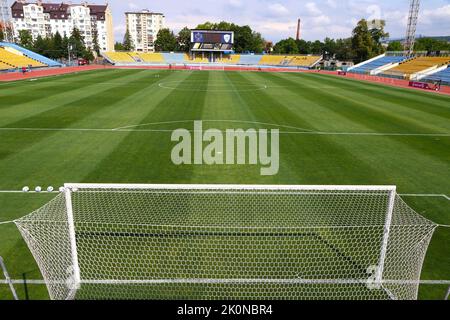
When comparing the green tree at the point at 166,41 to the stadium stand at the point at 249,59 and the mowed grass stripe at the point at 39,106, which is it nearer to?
the stadium stand at the point at 249,59

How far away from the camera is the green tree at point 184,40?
128m

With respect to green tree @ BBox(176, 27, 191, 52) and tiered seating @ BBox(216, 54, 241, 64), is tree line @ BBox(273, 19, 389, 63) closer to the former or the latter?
tiered seating @ BBox(216, 54, 241, 64)

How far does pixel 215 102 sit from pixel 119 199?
57.2 ft

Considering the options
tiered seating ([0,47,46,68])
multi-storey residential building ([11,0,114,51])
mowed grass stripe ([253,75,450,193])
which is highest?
multi-storey residential building ([11,0,114,51])

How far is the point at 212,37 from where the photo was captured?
3588 inches

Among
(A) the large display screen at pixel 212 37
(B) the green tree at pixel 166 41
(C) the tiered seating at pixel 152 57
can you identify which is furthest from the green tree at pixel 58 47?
(B) the green tree at pixel 166 41

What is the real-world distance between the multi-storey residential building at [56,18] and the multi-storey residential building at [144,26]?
38.0 metres

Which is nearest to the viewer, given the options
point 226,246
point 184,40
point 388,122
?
point 226,246

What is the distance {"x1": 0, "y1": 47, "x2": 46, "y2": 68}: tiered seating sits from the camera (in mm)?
55312

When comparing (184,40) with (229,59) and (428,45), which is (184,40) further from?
(428,45)

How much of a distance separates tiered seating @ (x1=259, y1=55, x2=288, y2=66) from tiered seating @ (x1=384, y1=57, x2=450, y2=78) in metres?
41.2

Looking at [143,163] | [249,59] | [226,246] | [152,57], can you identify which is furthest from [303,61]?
[226,246]

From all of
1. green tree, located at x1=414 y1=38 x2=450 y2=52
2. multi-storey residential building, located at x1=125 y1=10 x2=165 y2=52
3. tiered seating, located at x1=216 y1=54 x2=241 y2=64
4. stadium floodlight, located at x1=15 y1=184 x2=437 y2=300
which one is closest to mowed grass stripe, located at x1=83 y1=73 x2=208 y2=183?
stadium floodlight, located at x1=15 y1=184 x2=437 y2=300

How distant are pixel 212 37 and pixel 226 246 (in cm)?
9065
